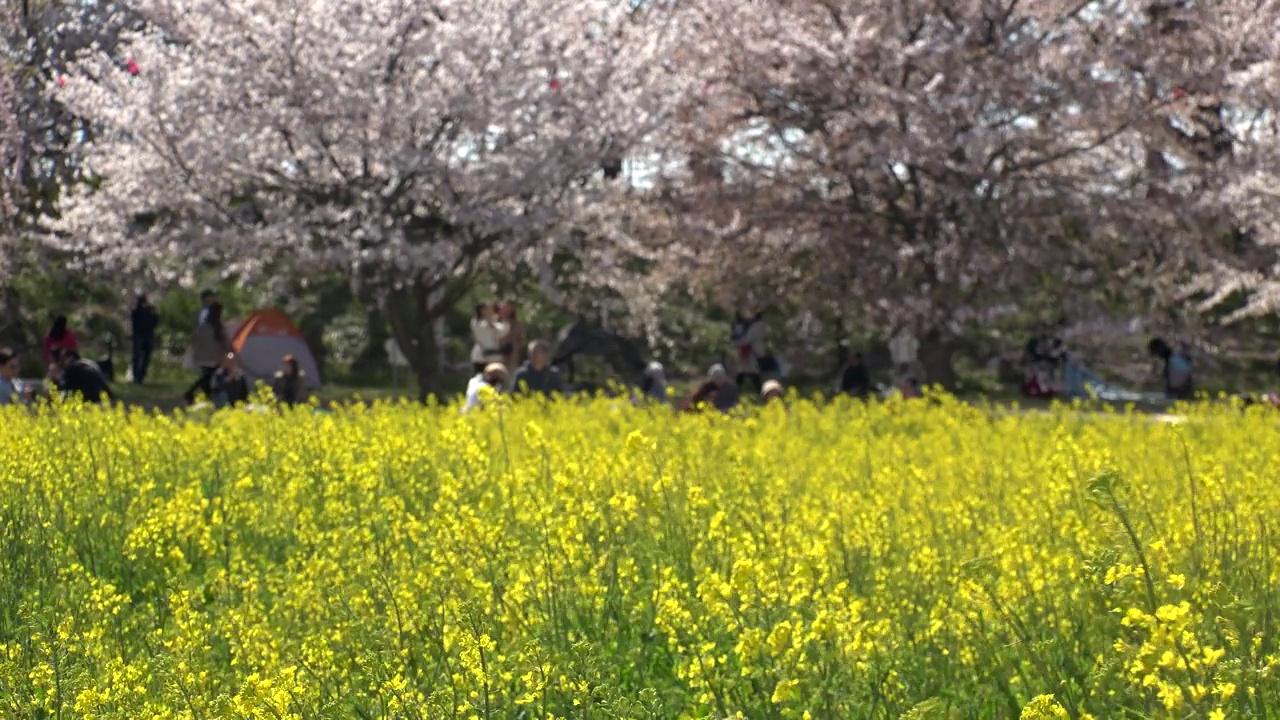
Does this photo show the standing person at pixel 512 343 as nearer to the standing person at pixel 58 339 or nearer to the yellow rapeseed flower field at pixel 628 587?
the standing person at pixel 58 339

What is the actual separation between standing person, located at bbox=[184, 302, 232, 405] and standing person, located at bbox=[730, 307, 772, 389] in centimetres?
711

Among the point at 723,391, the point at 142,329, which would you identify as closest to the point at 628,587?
the point at 723,391

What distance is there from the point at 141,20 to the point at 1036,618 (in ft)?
67.3

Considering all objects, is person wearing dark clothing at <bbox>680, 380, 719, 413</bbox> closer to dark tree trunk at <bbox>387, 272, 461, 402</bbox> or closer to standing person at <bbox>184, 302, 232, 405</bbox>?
dark tree trunk at <bbox>387, 272, 461, 402</bbox>

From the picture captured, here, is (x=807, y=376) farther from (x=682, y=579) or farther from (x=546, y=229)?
(x=682, y=579)

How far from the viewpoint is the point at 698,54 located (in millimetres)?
23469

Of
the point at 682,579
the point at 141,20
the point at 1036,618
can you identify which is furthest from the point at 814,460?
the point at 141,20

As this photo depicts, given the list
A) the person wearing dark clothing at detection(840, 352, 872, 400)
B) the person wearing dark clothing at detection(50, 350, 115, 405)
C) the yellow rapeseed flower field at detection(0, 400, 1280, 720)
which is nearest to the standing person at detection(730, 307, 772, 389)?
the person wearing dark clothing at detection(840, 352, 872, 400)

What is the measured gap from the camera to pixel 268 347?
923 inches

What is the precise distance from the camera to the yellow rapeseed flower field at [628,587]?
4617 mm

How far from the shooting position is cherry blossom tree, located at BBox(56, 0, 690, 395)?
67.1 ft

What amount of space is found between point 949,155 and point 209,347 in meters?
9.28

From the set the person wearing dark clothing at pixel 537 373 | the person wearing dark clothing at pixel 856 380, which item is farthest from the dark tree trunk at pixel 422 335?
the person wearing dark clothing at pixel 856 380

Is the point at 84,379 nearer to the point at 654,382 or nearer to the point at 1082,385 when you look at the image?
the point at 654,382
